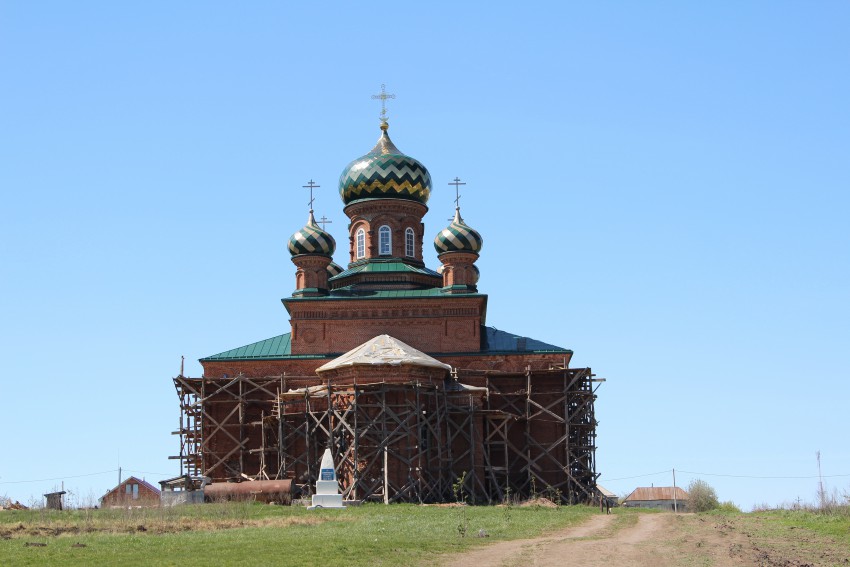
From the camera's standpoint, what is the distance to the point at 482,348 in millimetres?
33344

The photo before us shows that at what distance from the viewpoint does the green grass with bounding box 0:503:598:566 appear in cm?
1472

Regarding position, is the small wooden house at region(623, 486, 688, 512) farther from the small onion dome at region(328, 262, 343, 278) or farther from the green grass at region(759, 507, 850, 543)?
the green grass at region(759, 507, 850, 543)

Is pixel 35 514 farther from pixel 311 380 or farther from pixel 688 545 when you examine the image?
pixel 688 545

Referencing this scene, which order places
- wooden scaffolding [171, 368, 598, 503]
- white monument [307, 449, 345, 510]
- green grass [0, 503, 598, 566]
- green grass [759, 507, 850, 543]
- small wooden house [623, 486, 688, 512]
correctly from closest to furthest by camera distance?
1. green grass [0, 503, 598, 566]
2. green grass [759, 507, 850, 543]
3. white monument [307, 449, 345, 510]
4. wooden scaffolding [171, 368, 598, 503]
5. small wooden house [623, 486, 688, 512]

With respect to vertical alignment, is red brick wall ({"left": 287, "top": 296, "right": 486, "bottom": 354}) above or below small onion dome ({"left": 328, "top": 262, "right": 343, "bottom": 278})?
below

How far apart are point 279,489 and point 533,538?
394 inches

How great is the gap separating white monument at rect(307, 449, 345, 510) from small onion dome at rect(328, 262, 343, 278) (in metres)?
12.8

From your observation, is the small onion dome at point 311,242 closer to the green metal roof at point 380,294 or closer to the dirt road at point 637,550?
the green metal roof at point 380,294

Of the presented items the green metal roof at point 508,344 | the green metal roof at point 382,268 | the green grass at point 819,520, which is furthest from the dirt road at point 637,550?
the green metal roof at point 382,268

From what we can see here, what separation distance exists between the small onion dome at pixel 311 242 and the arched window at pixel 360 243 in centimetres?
223

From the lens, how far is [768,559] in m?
15.0

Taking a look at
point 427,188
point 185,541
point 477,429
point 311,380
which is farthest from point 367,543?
point 427,188

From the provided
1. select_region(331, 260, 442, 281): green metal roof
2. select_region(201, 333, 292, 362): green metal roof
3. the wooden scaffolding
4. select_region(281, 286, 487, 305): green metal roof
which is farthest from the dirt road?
select_region(331, 260, 442, 281): green metal roof

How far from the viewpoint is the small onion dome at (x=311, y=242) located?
3466cm
